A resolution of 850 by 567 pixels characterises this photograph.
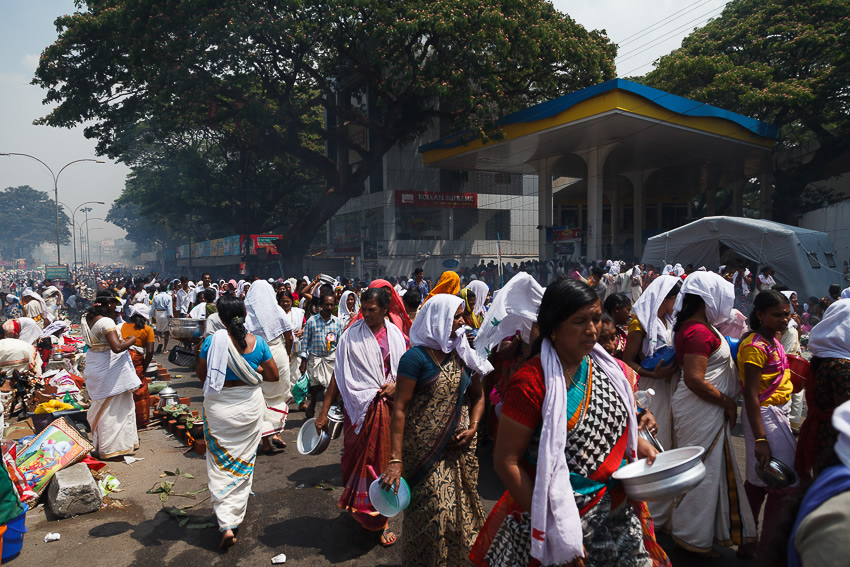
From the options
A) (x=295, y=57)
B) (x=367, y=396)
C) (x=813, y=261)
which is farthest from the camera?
(x=295, y=57)

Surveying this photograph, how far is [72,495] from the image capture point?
14.6ft

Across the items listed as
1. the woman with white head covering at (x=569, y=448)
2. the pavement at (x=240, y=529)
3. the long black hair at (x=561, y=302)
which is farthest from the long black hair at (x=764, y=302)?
the long black hair at (x=561, y=302)

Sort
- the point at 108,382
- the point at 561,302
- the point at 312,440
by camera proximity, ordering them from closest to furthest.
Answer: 1. the point at 561,302
2. the point at 312,440
3. the point at 108,382

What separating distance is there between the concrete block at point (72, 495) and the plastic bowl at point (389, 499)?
2.97 metres

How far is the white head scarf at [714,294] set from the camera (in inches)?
129

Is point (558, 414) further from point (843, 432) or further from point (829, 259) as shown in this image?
point (829, 259)

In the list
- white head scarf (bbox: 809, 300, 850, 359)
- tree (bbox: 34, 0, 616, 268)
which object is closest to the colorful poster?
white head scarf (bbox: 809, 300, 850, 359)

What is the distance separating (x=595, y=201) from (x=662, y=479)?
22.5 metres

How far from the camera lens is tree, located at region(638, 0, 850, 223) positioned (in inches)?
860

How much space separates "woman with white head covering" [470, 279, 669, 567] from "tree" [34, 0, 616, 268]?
17686mm

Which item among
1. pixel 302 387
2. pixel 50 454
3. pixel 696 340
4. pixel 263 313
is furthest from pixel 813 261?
pixel 50 454

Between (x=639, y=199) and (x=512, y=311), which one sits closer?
(x=512, y=311)

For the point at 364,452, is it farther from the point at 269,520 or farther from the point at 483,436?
the point at 483,436

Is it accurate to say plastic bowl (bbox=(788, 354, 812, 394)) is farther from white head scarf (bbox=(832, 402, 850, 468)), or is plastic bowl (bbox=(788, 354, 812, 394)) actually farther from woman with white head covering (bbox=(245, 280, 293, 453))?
woman with white head covering (bbox=(245, 280, 293, 453))
